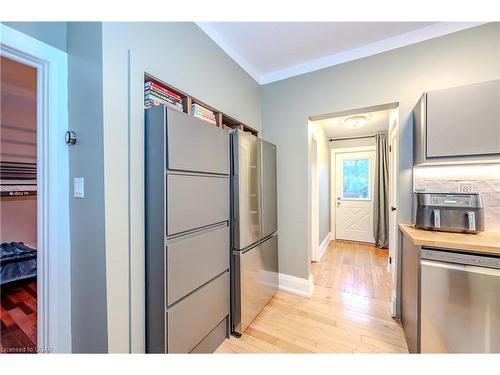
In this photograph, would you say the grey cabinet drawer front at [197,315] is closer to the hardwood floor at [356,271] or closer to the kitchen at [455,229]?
the kitchen at [455,229]

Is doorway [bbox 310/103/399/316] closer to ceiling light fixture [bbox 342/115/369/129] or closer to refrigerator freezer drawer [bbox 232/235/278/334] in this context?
ceiling light fixture [bbox 342/115/369/129]

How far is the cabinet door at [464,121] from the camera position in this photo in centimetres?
139

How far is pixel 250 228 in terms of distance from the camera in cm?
185

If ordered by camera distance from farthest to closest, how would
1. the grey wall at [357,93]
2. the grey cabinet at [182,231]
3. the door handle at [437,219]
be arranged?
the grey wall at [357,93]
the door handle at [437,219]
the grey cabinet at [182,231]

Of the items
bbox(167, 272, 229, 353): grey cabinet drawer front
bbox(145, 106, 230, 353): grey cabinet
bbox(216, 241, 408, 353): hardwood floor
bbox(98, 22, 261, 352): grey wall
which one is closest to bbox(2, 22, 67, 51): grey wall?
bbox(98, 22, 261, 352): grey wall

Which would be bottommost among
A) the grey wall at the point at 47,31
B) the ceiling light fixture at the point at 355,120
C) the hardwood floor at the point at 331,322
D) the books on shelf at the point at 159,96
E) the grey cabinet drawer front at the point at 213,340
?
the hardwood floor at the point at 331,322

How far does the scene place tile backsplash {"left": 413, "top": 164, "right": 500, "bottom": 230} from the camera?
162 cm

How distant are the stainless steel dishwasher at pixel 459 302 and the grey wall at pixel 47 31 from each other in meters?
2.69

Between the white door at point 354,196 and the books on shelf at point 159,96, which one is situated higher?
the books on shelf at point 159,96

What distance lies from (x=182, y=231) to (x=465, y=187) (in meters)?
2.38

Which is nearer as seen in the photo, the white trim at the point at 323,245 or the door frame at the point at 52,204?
the door frame at the point at 52,204

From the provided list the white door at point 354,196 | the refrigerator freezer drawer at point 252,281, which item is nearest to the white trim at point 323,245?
the white door at point 354,196

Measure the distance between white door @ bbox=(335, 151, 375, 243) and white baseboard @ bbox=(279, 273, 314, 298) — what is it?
2.71m
